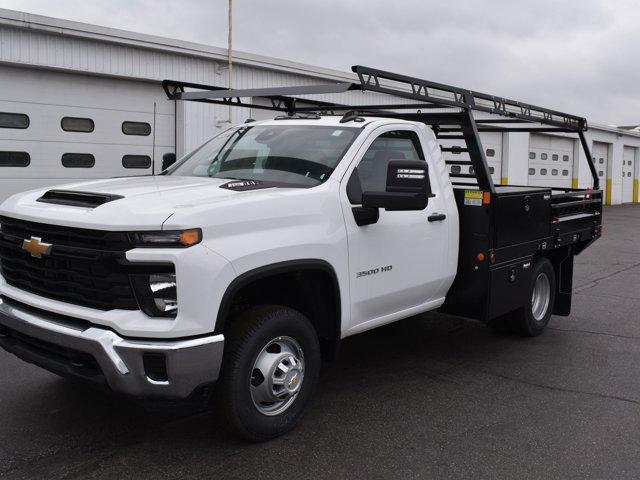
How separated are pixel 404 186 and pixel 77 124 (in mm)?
8798

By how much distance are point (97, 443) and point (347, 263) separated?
1841 mm

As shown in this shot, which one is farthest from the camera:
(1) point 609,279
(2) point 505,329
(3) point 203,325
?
(1) point 609,279

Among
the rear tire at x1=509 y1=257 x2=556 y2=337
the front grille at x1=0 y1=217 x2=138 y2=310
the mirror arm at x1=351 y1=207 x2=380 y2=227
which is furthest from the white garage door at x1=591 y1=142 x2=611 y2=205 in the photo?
the front grille at x1=0 y1=217 x2=138 y2=310

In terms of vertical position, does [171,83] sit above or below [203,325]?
above

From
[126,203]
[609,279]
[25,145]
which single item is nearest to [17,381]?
[126,203]

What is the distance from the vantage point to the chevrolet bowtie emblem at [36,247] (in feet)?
11.9

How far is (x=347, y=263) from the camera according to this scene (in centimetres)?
423

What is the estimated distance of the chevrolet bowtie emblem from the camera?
362 centimetres

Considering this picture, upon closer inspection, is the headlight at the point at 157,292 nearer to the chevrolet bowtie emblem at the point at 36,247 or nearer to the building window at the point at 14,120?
the chevrolet bowtie emblem at the point at 36,247

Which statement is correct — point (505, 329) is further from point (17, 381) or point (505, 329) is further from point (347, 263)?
point (17, 381)

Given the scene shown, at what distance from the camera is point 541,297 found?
682cm

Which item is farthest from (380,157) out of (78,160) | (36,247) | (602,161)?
(602,161)

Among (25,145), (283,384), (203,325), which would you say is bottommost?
(283,384)

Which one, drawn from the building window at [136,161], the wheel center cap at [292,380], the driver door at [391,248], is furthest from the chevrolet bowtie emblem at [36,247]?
the building window at [136,161]
